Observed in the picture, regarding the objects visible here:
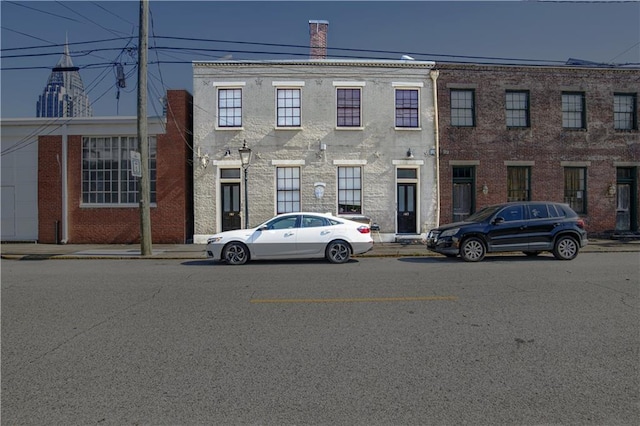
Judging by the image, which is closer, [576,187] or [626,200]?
[576,187]

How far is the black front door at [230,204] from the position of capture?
19.3m

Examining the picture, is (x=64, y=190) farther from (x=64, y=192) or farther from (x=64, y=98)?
(x=64, y=98)

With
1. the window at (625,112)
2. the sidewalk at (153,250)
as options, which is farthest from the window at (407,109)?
the window at (625,112)

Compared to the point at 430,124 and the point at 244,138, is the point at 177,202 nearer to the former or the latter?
the point at 244,138

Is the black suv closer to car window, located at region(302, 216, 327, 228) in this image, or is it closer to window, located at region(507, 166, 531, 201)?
car window, located at region(302, 216, 327, 228)

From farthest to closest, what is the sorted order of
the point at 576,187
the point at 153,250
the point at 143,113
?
the point at 576,187 → the point at 153,250 → the point at 143,113

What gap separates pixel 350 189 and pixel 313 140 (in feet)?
8.35

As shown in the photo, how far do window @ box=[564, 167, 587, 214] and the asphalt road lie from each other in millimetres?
11674

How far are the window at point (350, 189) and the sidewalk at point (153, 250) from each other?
6.08ft

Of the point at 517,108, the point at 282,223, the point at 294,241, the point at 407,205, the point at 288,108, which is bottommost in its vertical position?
the point at 294,241

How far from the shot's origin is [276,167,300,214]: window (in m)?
19.3

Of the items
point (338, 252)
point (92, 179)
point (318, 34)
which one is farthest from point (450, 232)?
point (92, 179)

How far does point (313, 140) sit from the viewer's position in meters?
19.3

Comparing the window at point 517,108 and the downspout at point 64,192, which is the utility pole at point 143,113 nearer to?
the downspout at point 64,192
